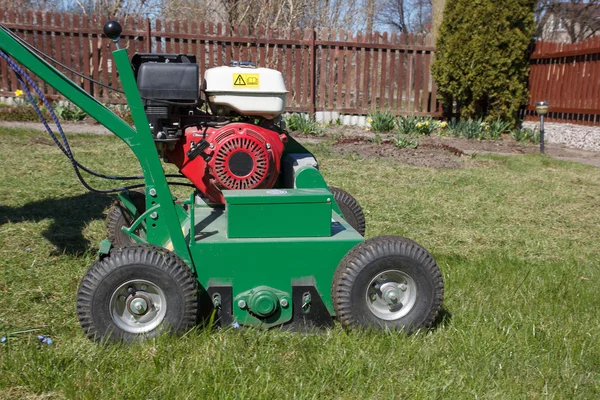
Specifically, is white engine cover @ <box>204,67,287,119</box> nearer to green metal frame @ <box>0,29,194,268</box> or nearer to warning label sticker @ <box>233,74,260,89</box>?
warning label sticker @ <box>233,74,260,89</box>

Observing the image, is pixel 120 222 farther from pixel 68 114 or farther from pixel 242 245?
A: pixel 68 114

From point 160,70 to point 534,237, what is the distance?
3.39m

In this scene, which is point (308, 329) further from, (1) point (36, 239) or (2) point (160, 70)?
(1) point (36, 239)

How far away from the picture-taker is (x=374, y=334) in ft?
9.50

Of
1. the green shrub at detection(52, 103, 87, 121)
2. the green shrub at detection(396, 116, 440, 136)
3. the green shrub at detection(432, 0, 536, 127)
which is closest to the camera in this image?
the green shrub at detection(52, 103, 87, 121)

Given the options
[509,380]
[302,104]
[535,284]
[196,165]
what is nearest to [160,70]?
[196,165]

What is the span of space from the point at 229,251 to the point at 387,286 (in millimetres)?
758

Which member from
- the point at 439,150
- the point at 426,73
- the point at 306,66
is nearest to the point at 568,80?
the point at 426,73

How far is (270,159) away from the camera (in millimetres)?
3449

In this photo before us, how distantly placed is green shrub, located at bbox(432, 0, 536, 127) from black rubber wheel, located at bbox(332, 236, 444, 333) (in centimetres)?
981

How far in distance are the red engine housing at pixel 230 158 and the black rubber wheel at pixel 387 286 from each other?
2.62 ft

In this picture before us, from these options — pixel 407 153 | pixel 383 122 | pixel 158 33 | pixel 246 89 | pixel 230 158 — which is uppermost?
pixel 158 33

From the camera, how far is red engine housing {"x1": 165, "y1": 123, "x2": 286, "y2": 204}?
3.36 m

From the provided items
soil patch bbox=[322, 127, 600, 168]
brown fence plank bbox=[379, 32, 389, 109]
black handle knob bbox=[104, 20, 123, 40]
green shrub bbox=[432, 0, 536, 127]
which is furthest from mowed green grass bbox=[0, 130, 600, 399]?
brown fence plank bbox=[379, 32, 389, 109]
